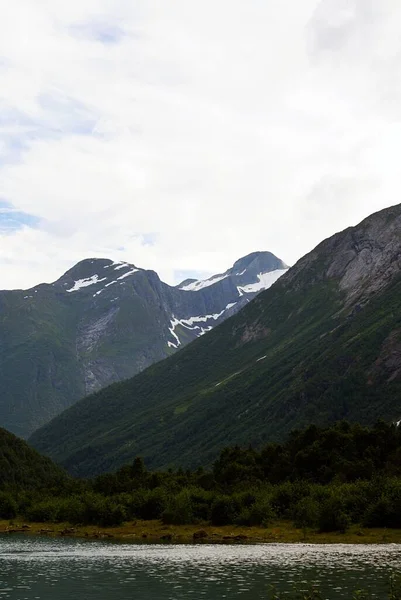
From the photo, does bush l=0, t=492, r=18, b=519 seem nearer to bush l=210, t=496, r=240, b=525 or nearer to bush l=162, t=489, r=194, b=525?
bush l=162, t=489, r=194, b=525

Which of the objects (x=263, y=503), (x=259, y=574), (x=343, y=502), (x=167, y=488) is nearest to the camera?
(x=259, y=574)

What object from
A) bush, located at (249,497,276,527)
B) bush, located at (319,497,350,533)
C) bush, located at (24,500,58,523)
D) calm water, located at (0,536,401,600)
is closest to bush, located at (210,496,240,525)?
bush, located at (249,497,276,527)

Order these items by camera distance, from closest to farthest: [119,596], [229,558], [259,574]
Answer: [119,596]
[259,574]
[229,558]

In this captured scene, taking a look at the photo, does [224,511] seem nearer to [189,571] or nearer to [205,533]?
[205,533]

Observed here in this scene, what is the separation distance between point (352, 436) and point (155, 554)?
7748 cm

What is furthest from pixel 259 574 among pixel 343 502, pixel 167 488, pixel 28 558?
pixel 167 488

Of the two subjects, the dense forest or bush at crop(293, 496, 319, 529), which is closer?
bush at crop(293, 496, 319, 529)

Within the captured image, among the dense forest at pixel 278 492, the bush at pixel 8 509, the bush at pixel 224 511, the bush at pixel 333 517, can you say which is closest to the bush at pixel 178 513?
the dense forest at pixel 278 492

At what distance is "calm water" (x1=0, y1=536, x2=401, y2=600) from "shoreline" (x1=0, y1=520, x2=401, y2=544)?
9734 mm

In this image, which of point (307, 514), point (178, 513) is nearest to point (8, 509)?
point (178, 513)

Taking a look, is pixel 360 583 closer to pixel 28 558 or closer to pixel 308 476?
pixel 28 558

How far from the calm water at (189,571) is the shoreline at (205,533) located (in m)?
9.73

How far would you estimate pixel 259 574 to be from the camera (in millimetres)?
78250

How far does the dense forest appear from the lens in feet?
429
